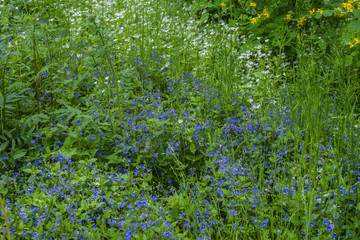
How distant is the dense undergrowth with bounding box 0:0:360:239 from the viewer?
2.13 meters

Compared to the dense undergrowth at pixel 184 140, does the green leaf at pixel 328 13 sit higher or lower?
higher

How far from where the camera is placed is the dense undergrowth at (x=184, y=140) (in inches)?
83.9

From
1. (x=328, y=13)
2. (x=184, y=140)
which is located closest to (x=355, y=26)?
(x=328, y=13)

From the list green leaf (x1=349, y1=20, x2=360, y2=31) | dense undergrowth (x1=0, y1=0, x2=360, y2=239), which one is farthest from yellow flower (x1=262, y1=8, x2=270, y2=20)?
green leaf (x1=349, y1=20, x2=360, y2=31)

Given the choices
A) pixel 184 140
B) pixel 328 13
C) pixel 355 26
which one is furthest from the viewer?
pixel 328 13

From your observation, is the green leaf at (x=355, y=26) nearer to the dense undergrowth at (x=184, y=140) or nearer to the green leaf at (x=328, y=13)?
the dense undergrowth at (x=184, y=140)

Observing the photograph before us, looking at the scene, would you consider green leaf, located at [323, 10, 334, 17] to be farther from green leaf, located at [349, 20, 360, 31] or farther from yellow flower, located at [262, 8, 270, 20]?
green leaf, located at [349, 20, 360, 31]

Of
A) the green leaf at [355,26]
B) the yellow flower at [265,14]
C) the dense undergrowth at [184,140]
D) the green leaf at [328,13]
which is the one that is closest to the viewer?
the dense undergrowth at [184,140]

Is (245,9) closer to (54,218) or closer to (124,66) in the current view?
(124,66)

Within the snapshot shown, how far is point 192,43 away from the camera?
15.5 ft

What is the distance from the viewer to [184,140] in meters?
2.88

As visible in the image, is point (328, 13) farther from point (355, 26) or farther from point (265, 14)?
point (355, 26)

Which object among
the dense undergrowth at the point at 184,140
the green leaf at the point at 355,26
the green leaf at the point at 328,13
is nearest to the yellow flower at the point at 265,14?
the dense undergrowth at the point at 184,140

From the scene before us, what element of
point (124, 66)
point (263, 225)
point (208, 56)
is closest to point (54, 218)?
point (263, 225)
